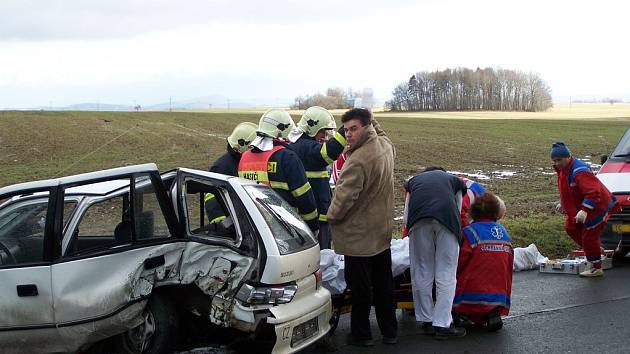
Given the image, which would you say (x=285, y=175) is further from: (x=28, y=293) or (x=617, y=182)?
(x=617, y=182)

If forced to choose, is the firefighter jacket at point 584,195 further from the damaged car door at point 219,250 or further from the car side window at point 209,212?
the damaged car door at point 219,250

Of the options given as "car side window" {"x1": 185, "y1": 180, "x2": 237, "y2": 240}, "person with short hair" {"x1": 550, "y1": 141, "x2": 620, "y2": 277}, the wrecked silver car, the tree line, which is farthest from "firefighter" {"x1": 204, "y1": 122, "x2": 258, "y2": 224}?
the tree line

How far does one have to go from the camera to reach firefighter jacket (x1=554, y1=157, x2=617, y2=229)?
894cm

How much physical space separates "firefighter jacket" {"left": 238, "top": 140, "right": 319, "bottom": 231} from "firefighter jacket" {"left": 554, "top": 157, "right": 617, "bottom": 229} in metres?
3.78

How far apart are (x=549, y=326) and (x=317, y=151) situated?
2.90 meters

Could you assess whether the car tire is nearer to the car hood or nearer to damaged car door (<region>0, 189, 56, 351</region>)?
the car hood

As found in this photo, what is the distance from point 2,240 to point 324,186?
354cm

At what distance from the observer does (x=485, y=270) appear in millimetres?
6750

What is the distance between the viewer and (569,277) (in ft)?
29.8

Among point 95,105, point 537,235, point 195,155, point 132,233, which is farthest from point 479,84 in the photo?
point 132,233

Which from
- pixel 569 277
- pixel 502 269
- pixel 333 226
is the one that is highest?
pixel 333 226

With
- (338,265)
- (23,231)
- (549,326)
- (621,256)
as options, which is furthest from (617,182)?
(23,231)

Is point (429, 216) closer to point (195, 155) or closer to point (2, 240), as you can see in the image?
point (2, 240)

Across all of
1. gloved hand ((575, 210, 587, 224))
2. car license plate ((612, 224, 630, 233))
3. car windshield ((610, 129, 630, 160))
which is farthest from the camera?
car windshield ((610, 129, 630, 160))
